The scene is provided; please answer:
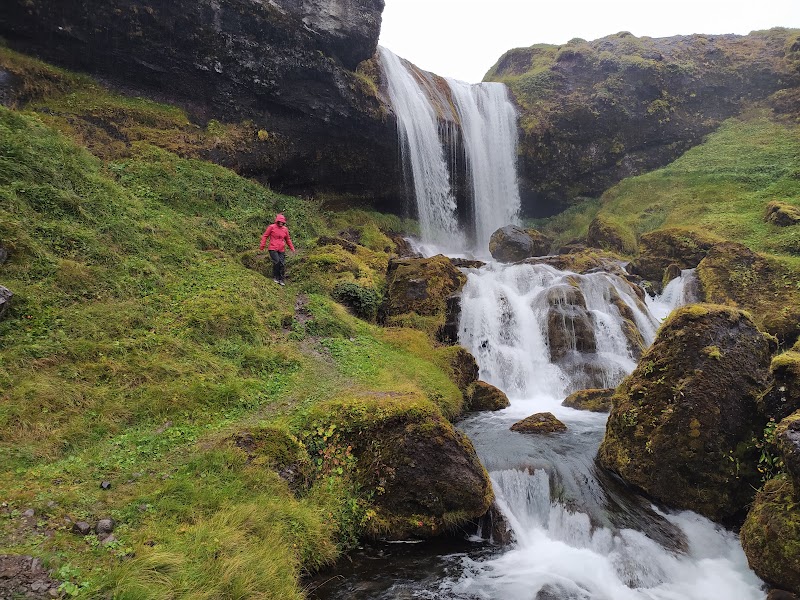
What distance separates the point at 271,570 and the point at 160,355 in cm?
477

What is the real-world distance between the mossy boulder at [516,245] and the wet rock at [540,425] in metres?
15.3

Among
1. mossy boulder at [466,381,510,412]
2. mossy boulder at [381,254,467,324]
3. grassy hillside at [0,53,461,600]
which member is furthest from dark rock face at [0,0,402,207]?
mossy boulder at [466,381,510,412]

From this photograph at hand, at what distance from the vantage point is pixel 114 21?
17.1 metres

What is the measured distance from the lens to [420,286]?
14.7 m

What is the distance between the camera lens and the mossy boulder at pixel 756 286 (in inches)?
539

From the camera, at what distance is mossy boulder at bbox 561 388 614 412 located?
11.1 m

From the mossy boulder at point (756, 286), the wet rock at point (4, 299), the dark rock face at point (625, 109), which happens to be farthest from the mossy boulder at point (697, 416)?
the dark rock face at point (625, 109)

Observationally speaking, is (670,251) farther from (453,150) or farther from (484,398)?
(484,398)

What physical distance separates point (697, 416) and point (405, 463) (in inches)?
175

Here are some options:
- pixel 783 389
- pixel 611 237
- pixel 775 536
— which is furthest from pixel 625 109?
pixel 775 536

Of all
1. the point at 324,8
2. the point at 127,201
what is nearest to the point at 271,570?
the point at 127,201

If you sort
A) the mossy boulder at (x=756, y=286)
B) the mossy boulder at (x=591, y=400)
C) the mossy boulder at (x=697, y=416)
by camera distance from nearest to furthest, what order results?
the mossy boulder at (x=697, y=416)
the mossy boulder at (x=591, y=400)
the mossy boulder at (x=756, y=286)

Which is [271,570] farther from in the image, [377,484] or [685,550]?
[685,550]

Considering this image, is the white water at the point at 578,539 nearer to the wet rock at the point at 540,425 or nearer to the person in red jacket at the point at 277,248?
the wet rock at the point at 540,425
